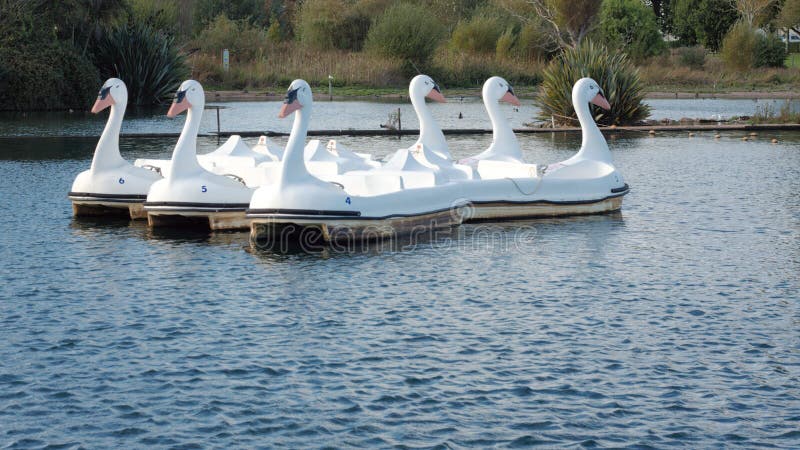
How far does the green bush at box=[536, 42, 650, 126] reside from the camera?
34094 millimetres

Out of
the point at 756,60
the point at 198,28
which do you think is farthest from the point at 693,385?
the point at 198,28

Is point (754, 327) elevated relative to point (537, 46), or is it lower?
lower

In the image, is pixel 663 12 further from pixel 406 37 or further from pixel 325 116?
pixel 325 116

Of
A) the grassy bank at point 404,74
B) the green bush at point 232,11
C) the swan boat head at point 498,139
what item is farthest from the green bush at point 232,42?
the swan boat head at point 498,139

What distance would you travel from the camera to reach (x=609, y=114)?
35.0 metres

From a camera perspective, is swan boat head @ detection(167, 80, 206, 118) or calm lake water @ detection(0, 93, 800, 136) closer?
swan boat head @ detection(167, 80, 206, 118)

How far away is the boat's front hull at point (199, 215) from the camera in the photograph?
658 inches

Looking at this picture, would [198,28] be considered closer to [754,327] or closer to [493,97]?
[493,97]

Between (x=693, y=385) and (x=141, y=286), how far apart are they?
22.0 ft

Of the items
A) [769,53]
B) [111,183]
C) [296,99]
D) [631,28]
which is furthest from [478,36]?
[296,99]

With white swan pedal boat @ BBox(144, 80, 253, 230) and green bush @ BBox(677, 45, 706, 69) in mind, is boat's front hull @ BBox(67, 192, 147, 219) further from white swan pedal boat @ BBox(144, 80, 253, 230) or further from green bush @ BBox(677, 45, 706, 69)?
green bush @ BBox(677, 45, 706, 69)

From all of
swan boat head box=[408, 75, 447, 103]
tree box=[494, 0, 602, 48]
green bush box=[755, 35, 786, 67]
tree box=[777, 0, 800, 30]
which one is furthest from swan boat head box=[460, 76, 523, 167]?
tree box=[777, 0, 800, 30]

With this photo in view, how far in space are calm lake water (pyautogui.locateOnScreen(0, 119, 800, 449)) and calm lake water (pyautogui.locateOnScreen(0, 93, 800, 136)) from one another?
18.7 meters

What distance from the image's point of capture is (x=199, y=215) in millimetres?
16859
